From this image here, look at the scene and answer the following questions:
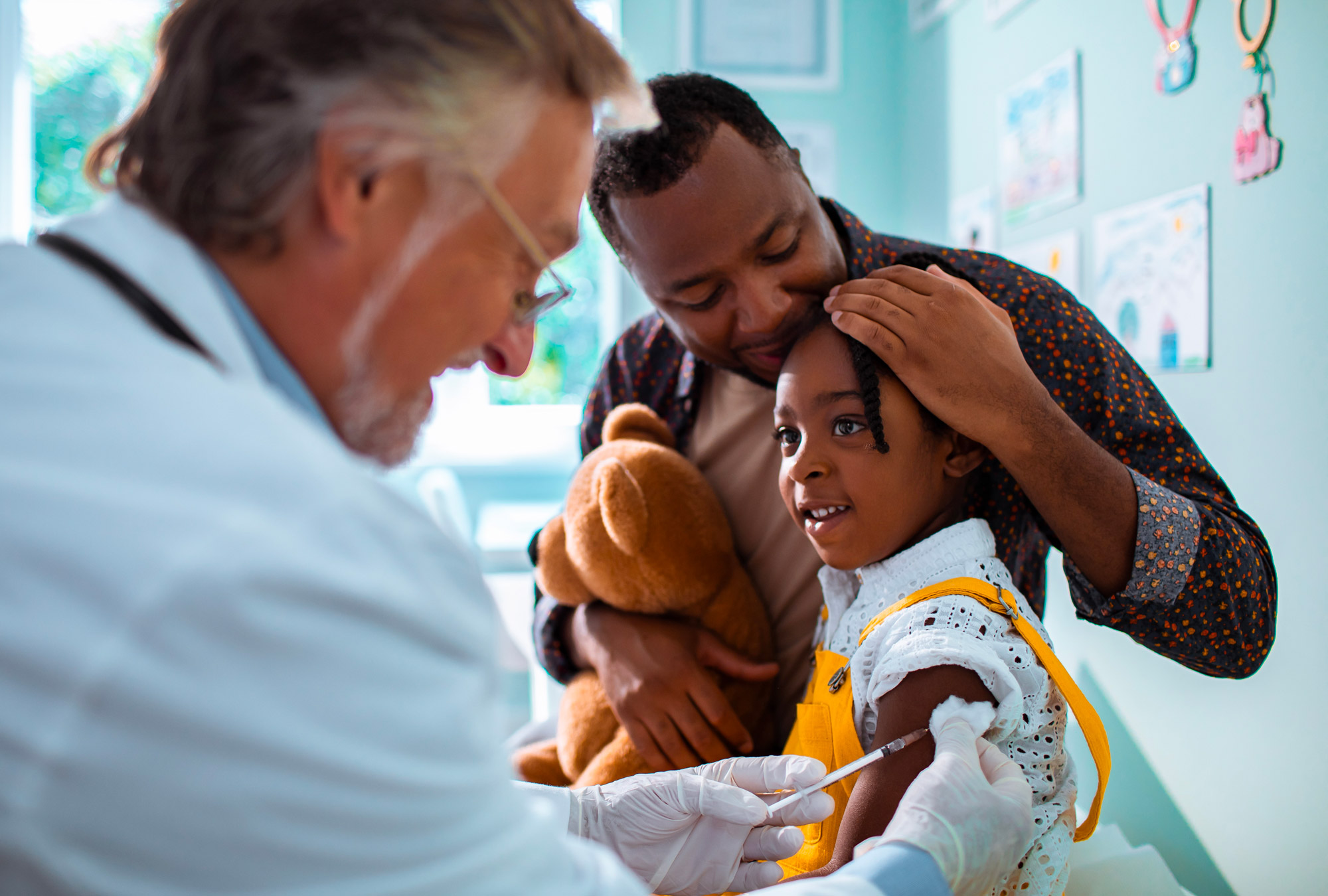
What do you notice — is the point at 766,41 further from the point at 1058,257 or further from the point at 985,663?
the point at 985,663

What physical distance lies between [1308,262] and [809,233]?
818 millimetres

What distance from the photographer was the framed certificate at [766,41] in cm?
316

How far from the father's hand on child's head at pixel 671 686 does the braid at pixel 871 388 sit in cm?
43

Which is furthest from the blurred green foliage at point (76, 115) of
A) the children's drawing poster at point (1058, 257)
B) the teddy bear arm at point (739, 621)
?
the teddy bear arm at point (739, 621)

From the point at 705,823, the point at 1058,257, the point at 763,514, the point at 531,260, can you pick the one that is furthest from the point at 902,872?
the point at 1058,257

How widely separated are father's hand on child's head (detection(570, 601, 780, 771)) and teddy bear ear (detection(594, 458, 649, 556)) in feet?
0.51

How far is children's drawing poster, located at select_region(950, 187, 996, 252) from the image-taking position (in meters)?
2.47

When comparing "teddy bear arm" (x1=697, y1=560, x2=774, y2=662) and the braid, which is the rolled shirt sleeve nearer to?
the braid

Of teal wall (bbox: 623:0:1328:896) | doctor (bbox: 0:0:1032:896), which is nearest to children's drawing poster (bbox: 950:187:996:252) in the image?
teal wall (bbox: 623:0:1328:896)

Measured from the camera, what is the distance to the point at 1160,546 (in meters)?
1.04

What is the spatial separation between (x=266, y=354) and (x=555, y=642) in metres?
1.02

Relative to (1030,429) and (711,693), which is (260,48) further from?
(711,693)

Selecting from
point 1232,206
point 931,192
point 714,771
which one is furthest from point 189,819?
point 931,192

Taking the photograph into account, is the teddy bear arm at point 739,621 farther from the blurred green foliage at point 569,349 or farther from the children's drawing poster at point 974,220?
the blurred green foliage at point 569,349
